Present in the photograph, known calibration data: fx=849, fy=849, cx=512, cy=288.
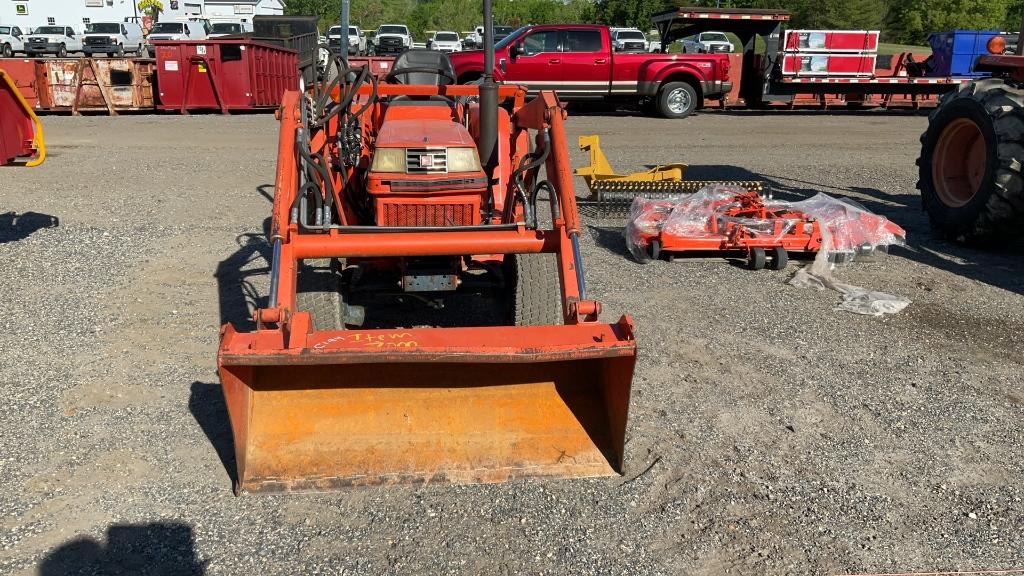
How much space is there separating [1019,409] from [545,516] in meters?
2.82

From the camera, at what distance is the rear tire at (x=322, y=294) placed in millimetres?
4676

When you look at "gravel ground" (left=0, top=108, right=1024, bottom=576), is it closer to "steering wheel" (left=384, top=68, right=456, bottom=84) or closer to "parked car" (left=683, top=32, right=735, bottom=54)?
"steering wheel" (left=384, top=68, right=456, bottom=84)

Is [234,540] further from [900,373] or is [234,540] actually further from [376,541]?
[900,373]

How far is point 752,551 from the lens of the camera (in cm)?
331

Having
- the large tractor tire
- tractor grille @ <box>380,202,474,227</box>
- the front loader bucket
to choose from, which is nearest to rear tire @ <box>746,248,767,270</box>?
the large tractor tire

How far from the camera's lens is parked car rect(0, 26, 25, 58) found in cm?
3388

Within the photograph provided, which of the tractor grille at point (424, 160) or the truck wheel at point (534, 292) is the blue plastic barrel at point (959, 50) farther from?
the tractor grille at point (424, 160)

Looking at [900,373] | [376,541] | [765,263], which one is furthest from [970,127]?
[376,541]

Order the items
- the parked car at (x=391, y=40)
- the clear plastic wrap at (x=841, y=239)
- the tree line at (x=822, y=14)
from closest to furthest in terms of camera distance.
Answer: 1. the clear plastic wrap at (x=841, y=239)
2. the parked car at (x=391, y=40)
3. the tree line at (x=822, y=14)

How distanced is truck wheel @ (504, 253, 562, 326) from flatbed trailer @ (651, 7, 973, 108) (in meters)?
13.6

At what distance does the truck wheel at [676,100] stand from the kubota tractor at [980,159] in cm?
905

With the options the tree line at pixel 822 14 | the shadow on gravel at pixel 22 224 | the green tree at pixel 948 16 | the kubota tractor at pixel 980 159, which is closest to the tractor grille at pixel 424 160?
the shadow on gravel at pixel 22 224

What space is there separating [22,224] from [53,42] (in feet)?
103


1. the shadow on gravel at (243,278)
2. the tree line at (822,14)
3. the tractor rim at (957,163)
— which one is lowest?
the shadow on gravel at (243,278)
